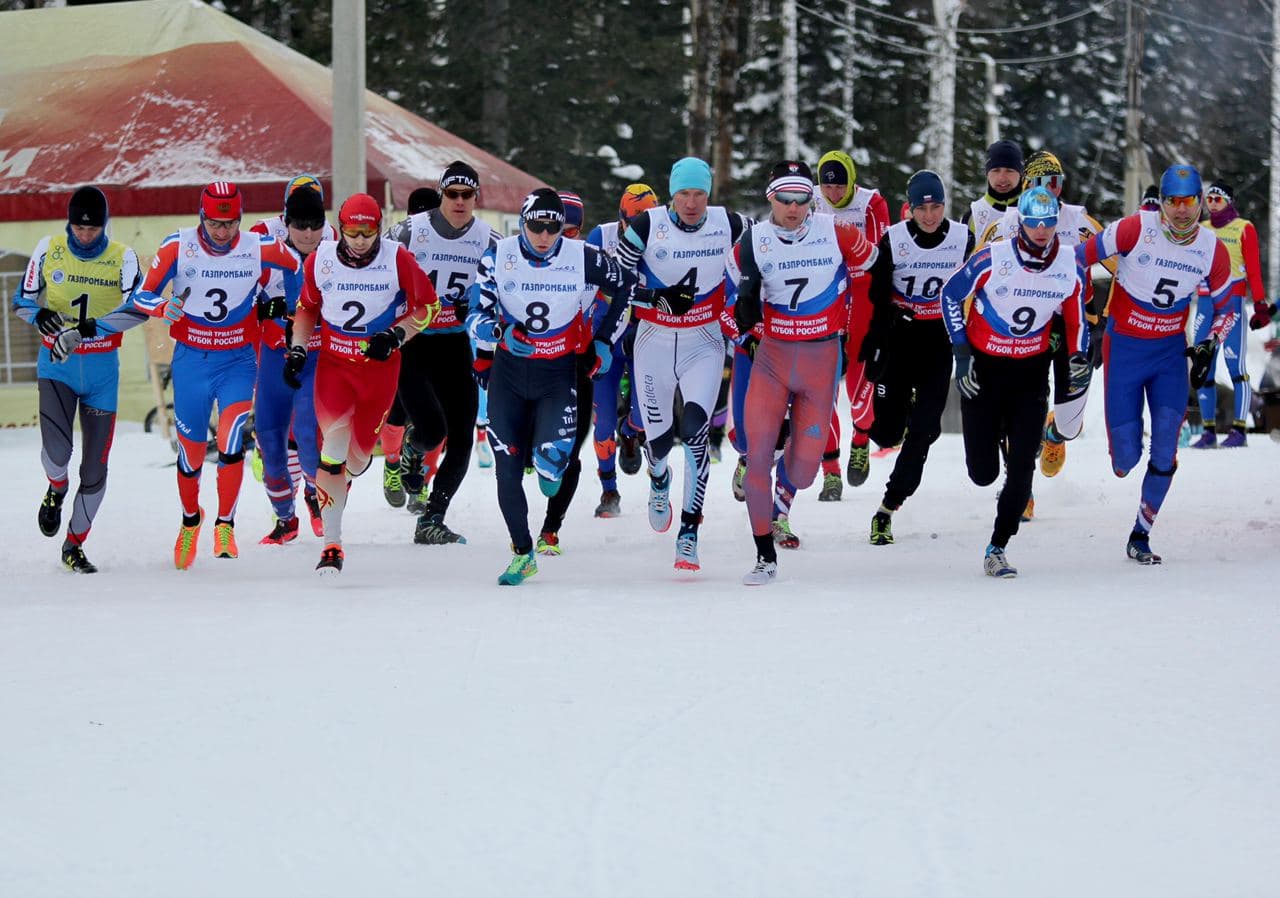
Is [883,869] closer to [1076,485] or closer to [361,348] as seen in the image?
[361,348]

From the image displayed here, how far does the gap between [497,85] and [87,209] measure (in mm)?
21467

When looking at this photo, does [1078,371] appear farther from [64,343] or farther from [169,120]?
[169,120]

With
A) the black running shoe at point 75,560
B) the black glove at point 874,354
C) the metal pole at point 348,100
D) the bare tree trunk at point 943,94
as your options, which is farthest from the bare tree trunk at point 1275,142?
the black running shoe at point 75,560

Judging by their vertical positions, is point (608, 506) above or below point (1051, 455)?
below

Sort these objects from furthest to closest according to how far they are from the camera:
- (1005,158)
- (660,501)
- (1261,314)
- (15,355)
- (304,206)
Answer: (15,355) < (1261,314) < (1005,158) < (304,206) < (660,501)

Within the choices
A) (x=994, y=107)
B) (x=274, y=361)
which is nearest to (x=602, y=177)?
(x=994, y=107)

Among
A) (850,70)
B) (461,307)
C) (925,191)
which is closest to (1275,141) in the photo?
(850,70)

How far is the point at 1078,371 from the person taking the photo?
9.33m

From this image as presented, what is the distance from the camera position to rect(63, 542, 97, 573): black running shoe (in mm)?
9626

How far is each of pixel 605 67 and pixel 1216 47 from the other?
72.4 ft

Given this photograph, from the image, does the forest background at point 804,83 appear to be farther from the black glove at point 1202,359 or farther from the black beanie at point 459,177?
the black glove at point 1202,359

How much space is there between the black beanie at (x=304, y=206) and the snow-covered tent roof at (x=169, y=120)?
8.15 metres

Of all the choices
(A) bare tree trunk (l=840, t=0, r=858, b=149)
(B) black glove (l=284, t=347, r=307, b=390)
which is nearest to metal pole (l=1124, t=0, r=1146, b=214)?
(A) bare tree trunk (l=840, t=0, r=858, b=149)

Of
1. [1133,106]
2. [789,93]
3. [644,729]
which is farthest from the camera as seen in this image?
[1133,106]
